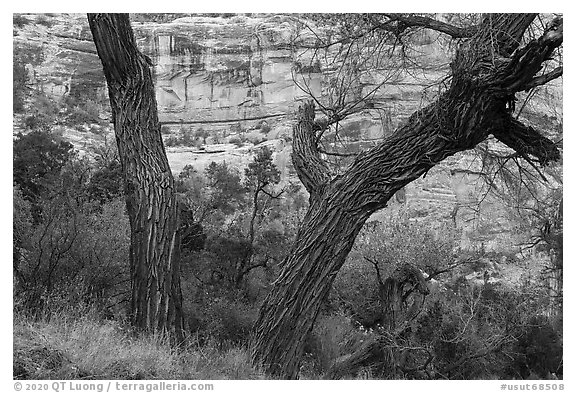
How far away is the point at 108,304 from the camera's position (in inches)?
234

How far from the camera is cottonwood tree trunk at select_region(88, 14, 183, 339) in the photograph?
467 cm

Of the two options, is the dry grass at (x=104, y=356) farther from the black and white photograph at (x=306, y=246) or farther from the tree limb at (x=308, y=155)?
the tree limb at (x=308, y=155)

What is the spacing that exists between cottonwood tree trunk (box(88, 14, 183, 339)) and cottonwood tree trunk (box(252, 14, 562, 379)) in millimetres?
707

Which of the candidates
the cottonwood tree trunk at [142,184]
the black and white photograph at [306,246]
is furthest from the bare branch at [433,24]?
the cottonwood tree trunk at [142,184]

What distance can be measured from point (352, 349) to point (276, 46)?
43.9 feet

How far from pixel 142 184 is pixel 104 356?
122 cm

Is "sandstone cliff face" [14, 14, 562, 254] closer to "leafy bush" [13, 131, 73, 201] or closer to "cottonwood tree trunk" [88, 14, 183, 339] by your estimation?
"leafy bush" [13, 131, 73, 201]

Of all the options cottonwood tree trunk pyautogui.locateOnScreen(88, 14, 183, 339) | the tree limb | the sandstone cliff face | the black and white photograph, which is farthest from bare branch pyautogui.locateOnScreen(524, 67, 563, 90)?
the sandstone cliff face

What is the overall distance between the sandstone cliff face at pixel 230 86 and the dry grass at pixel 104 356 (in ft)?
34.9

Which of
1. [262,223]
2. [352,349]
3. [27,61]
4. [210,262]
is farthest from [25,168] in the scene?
[27,61]

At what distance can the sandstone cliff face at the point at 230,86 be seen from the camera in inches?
627

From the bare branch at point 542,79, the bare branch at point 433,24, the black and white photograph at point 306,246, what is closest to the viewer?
the bare branch at point 542,79
